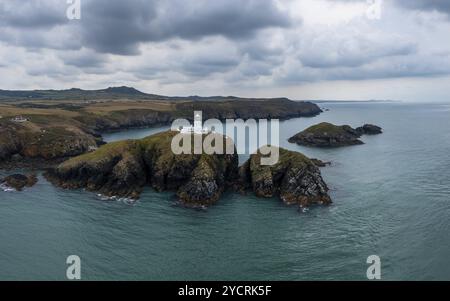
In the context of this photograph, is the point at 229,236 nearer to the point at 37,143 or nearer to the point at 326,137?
the point at 37,143

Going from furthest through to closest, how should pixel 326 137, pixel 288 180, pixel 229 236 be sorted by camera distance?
pixel 326 137 < pixel 288 180 < pixel 229 236

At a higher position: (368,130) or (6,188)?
(368,130)

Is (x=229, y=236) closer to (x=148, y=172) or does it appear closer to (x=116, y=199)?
(x=116, y=199)

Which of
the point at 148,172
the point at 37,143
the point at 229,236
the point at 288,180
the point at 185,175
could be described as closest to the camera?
the point at 229,236

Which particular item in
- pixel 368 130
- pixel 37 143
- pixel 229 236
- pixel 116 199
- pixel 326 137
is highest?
pixel 368 130

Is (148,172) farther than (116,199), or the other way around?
(148,172)

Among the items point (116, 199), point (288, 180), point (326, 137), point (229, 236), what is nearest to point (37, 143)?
point (116, 199)
